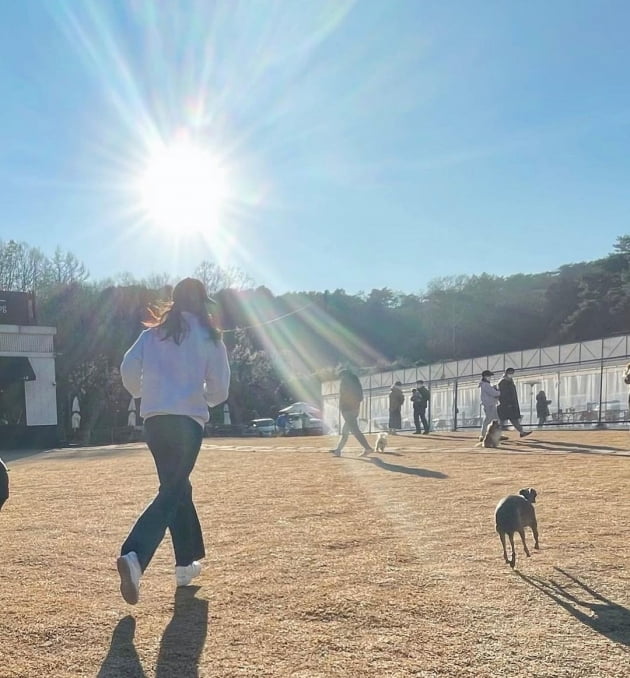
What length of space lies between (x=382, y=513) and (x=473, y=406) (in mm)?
23029

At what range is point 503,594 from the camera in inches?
132

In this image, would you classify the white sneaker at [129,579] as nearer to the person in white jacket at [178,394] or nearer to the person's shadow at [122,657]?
the person's shadow at [122,657]

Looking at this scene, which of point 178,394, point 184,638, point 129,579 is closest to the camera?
point 184,638

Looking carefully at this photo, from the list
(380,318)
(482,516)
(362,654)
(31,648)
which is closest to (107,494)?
(482,516)

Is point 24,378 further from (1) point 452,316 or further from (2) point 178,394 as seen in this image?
(1) point 452,316

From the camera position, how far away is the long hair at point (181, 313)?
373cm

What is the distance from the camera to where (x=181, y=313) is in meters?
3.79

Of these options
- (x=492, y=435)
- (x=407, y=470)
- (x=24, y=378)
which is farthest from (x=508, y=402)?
(x=24, y=378)

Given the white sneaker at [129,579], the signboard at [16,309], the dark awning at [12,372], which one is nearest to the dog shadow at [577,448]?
the white sneaker at [129,579]

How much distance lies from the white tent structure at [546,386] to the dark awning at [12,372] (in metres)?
14.5

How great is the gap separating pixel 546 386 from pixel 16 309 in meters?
20.2

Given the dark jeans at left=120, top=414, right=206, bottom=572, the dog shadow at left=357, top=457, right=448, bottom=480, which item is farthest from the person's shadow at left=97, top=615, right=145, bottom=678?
the dog shadow at left=357, top=457, right=448, bottom=480

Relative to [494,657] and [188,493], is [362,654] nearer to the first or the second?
[494,657]

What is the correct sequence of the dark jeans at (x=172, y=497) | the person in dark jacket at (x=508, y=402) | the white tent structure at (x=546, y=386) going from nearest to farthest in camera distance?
the dark jeans at (x=172, y=497) → the person in dark jacket at (x=508, y=402) → the white tent structure at (x=546, y=386)
